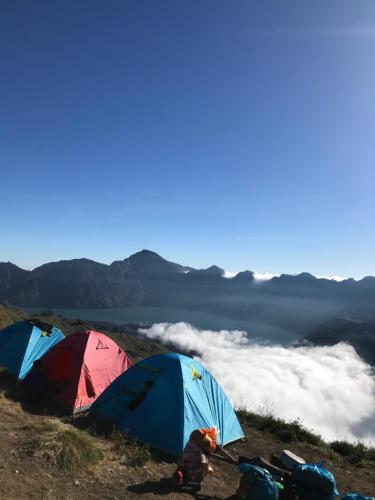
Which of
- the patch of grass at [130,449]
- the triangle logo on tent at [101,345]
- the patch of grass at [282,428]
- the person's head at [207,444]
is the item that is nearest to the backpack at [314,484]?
the person's head at [207,444]

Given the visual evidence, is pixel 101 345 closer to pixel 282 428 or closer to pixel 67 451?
pixel 67 451

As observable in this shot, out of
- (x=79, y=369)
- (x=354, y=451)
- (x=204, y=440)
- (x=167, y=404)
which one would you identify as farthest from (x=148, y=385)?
(x=354, y=451)

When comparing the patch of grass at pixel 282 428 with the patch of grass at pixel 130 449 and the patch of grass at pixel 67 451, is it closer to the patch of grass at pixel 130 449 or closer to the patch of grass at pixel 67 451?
the patch of grass at pixel 130 449

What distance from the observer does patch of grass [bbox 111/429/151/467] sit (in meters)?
9.64

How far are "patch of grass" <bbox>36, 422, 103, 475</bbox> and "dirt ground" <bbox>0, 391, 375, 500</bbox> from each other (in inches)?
7.3

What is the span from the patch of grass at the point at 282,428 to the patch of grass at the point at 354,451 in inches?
25.0

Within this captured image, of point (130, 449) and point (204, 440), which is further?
point (130, 449)

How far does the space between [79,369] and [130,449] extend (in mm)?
5610

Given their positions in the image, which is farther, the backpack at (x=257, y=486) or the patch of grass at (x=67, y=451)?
the patch of grass at (x=67, y=451)

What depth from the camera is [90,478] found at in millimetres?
8273

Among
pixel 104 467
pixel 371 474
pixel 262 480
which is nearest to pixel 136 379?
pixel 104 467

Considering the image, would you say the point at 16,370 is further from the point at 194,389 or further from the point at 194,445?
the point at 194,445

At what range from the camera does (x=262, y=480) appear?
7.99 m

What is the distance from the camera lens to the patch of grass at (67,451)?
8.50 meters
